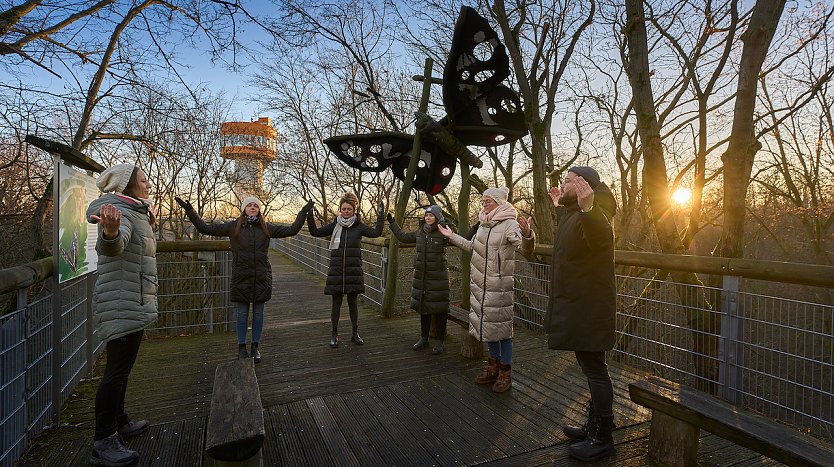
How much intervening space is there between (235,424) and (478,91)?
4.84 metres

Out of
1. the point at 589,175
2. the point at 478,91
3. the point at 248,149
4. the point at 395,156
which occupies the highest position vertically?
the point at 248,149

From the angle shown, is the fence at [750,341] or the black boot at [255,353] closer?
the fence at [750,341]

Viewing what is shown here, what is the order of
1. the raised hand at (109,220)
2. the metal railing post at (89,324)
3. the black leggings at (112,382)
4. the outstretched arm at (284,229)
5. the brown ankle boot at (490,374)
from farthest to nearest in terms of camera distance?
the outstretched arm at (284,229) → the metal railing post at (89,324) → the brown ankle boot at (490,374) → the black leggings at (112,382) → the raised hand at (109,220)

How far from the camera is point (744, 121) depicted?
5.26 meters

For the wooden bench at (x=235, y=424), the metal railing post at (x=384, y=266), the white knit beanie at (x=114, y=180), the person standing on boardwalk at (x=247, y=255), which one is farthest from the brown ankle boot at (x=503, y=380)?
the metal railing post at (x=384, y=266)

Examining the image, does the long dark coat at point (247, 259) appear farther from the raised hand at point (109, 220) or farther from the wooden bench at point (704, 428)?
the wooden bench at point (704, 428)

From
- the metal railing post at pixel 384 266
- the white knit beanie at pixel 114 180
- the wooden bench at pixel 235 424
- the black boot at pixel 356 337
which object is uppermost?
the white knit beanie at pixel 114 180

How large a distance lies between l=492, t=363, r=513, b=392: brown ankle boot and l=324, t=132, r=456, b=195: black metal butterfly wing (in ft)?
10.7

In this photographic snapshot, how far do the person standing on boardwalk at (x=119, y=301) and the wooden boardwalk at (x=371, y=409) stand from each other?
275 millimetres

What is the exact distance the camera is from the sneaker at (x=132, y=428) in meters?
2.89

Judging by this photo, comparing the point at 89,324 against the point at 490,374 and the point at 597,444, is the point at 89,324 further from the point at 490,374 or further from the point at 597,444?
the point at 597,444

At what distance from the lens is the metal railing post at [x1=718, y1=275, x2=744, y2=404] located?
3.09m

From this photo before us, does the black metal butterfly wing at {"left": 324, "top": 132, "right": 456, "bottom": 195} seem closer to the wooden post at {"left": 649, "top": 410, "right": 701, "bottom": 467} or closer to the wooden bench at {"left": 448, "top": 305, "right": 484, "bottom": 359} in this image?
the wooden bench at {"left": 448, "top": 305, "right": 484, "bottom": 359}

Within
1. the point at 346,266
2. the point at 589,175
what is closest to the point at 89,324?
the point at 346,266
